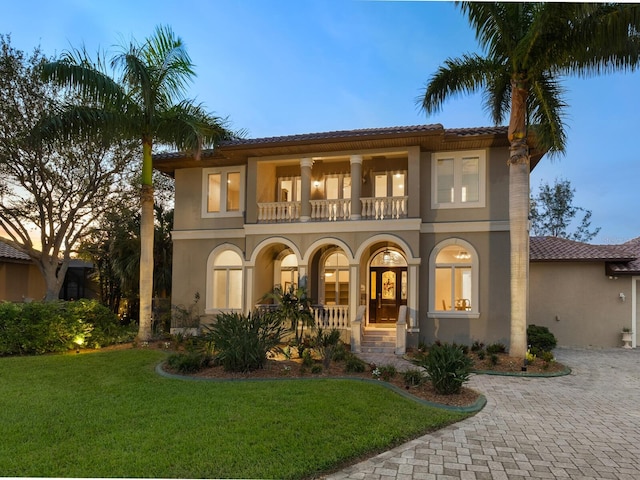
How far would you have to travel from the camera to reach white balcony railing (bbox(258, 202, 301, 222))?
15352 mm

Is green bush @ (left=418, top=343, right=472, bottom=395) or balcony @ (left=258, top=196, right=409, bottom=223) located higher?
balcony @ (left=258, top=196, right=409, bottom=223)

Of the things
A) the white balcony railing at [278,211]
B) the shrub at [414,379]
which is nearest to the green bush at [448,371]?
the shrub at [414,379]

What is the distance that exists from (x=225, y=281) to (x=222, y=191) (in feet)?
11.5

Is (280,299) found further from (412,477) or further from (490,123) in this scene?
(490,123)

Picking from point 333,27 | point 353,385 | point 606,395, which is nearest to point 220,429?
point 353,385

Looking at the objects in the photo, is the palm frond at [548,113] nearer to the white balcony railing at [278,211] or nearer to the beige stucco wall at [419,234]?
the beige stucco wall at [419,234]

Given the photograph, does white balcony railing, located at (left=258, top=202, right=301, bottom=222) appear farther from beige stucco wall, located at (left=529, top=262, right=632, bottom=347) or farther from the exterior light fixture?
beige stucco wall, located at (left=529, top=262, right=632, bottom=347)

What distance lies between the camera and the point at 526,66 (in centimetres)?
A: 1137

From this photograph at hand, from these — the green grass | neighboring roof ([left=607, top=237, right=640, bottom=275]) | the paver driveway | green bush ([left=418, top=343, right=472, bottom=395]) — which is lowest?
the paver driveway

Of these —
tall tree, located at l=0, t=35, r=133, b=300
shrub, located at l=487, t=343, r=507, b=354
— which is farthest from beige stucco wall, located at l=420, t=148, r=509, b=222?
tall tree, located at l=0, t=35, r=133, b=300

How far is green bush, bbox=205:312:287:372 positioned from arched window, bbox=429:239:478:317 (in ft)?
21.7

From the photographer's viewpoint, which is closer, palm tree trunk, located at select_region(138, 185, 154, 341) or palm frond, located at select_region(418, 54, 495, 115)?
palm frond, located at select_region(418, 54, 495, 115)

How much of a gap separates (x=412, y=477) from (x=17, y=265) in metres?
22.7

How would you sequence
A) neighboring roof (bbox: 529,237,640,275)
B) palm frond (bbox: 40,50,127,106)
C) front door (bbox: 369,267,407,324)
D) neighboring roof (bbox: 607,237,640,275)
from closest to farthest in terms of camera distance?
palm frond (bbox: 40,50,127,106)
neighboring roof (bbox: 607,237,640,275)
neighboring roof (bbox: 529,237,640,275)
front door (bbox: 369,267,407,324)
